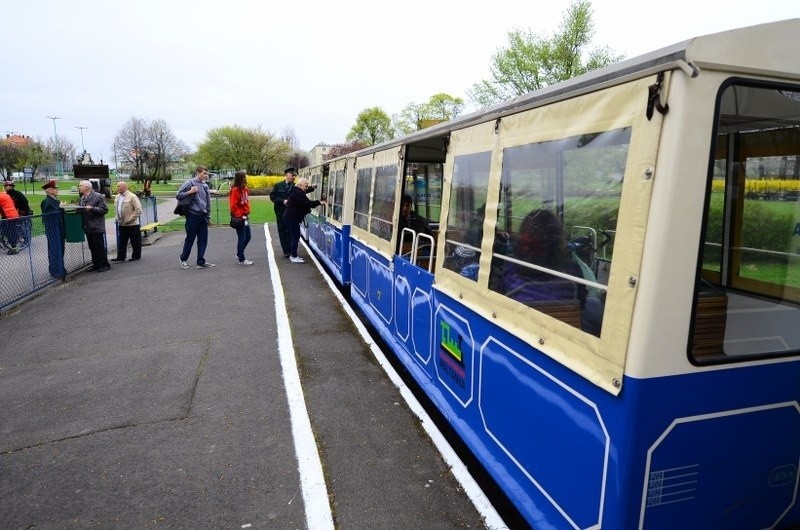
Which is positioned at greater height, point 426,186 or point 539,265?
point 426,186

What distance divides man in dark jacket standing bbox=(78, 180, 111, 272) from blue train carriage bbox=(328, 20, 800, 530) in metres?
8.75

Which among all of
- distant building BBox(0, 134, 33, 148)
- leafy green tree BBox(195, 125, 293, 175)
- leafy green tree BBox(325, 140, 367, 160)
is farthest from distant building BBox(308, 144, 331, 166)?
distant building BBox(0, 134, 33, 148)

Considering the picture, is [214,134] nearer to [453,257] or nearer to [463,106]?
[463,106]

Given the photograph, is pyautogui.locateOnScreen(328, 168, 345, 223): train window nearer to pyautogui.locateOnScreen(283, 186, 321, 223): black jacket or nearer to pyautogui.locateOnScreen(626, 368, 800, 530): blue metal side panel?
pyautogui.locateOnScreen(283, 186, 321, 223): black jacket

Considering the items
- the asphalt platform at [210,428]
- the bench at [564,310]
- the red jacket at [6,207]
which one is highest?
the bench at [564,310]

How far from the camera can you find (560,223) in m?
2.39

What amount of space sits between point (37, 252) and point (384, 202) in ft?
22.2

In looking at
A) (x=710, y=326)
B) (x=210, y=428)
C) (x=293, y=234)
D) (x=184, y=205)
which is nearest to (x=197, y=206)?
(x=184, y=205)

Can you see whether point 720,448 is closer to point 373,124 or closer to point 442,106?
point 442,106

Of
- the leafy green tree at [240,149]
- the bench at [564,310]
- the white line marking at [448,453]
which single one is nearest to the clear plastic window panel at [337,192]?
the white line marking at [448,453]

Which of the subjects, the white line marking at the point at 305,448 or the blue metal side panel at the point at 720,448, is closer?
the blue metal side panel at the point at 720,448

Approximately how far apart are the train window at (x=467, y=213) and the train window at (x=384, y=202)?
1.68m

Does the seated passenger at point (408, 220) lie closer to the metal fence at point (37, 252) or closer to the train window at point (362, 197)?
the train window at point (362, 197)

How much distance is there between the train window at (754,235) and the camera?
7.93ft
